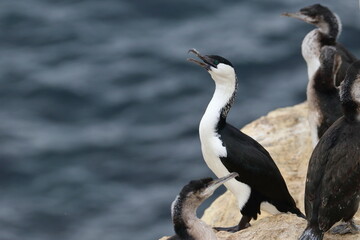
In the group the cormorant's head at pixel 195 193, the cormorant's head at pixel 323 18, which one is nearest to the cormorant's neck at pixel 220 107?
the cormorant's head at pixel 195 193

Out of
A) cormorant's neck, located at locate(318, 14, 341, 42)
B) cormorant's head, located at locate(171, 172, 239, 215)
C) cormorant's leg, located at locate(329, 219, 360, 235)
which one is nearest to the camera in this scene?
cormorant's head, located at locate(171, 172, 239, 215)

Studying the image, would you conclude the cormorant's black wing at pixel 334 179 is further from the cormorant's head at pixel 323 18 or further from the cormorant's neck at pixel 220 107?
the cormorant's head at pixel 323 18

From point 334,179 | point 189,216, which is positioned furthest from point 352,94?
point 189,216

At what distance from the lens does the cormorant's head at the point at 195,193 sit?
8.94 m

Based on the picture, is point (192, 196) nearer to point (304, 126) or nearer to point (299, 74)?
point (304, 126)

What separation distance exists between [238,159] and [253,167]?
0.55ft

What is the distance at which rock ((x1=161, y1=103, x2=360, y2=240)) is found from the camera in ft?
31.2

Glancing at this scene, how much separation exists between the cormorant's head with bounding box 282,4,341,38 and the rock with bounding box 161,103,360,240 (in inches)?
44.3

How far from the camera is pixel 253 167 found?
9.91 meters

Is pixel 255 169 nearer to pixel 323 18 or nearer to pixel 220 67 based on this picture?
pixel 220 67

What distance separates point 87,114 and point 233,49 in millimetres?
3227

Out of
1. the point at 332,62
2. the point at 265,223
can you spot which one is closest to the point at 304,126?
the point at 332,62

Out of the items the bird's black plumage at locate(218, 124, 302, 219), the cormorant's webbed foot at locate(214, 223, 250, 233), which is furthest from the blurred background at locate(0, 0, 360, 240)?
the bird's black plumage at locate(218, 124, 302, 219)

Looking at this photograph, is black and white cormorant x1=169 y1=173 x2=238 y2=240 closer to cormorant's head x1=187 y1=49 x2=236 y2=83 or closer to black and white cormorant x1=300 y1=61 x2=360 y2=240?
black and white cormorant x1=300 y1=61 x2=360 y2=240
